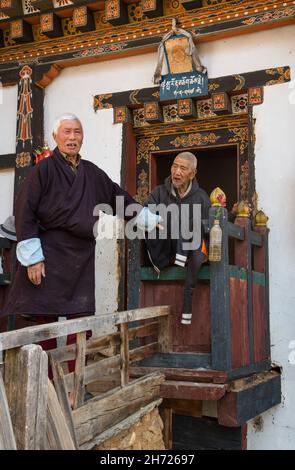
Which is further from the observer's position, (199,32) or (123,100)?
(123,100)

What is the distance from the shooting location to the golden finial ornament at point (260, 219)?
414 centimetres

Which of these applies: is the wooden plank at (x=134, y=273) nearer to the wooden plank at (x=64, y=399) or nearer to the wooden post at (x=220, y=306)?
the wooden post at (x=220, y=306)

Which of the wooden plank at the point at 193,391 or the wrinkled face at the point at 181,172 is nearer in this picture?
the wooden plank at the point at 193,391

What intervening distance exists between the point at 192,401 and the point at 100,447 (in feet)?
3.07

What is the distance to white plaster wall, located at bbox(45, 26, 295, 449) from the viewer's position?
4.18 metres

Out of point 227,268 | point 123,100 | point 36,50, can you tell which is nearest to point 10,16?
point 36,50

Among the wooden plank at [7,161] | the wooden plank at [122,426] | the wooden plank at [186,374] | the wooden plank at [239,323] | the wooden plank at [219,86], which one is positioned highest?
the wooden plank at [219,86]

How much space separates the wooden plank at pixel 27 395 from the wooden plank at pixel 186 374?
1329mm

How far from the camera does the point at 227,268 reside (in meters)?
3.36

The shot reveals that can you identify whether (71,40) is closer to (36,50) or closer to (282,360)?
(36,50)

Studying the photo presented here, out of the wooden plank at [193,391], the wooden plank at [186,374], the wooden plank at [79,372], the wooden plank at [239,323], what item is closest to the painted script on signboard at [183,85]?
the wooden plank at [239,323]

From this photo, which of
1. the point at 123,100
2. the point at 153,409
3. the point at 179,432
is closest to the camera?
the point at 153,409

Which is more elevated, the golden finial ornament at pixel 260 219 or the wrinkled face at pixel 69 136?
the wrinkled face at pixel 69 136

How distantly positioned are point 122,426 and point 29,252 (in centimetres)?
101
